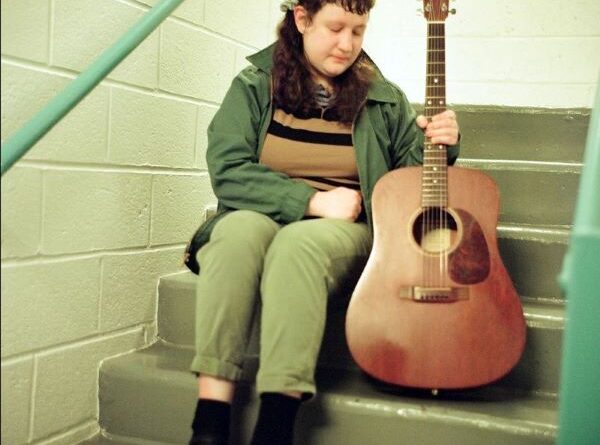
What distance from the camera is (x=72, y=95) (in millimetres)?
1275

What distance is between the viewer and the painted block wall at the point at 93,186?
1.33 metres

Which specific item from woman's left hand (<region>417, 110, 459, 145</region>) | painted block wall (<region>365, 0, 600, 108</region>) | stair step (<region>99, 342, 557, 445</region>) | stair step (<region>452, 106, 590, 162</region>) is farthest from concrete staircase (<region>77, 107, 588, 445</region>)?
painted block wall (<region>365, 0, 600, 108</region>)

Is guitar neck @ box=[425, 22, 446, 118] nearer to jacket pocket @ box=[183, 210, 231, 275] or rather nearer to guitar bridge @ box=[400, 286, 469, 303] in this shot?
guitar bridge @ box=[400, 286, 469, 303]

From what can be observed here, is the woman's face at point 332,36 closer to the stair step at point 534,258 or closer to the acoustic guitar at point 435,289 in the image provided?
the acoustic guitar at point 435,289

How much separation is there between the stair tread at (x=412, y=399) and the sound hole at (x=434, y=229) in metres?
0.31

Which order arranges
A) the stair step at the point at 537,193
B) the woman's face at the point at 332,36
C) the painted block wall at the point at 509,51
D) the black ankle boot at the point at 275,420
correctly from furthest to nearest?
the painted block wall at the point at 509,51 → the stair step at the point at 537,193 → the woman's face at the point at 332,36 → the black ankle boot at the point at 275,420

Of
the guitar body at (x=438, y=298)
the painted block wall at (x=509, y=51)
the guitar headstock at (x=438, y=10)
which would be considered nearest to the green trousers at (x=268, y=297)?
the guitar body at (x=438, y=298)

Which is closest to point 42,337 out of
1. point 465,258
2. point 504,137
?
point 465,258

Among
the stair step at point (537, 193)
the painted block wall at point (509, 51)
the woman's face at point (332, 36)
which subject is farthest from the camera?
the painted block wall at point (509, 51)

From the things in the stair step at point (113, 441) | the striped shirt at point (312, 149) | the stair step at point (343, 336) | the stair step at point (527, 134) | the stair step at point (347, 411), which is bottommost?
the stair step at point (113, 441)

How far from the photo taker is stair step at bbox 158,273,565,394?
58.1 inches

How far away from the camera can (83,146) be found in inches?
58.6

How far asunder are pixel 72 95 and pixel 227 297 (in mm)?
486

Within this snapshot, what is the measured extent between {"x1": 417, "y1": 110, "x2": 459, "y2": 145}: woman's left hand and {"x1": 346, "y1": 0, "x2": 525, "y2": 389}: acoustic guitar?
0.02 metres
